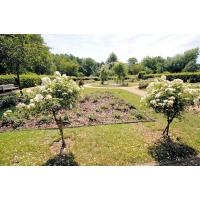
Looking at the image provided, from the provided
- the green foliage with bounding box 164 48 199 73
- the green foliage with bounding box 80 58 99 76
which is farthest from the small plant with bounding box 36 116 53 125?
the green foliage with bounding box 80 58 99 76

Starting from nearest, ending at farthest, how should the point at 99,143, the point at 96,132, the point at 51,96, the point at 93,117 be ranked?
the point at 51,96 → the point at 99,143 → the point at 96,132 → the point at 93,117

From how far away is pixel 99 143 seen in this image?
6.66m

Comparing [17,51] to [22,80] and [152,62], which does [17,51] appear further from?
[152,62]

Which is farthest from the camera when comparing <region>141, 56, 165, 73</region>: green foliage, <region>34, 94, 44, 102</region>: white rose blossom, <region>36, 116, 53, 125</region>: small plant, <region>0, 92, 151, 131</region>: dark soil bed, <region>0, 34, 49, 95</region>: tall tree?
<region>141, 56, 165, 73</region>: green foliage

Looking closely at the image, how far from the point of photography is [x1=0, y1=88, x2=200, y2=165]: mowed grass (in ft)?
18.7

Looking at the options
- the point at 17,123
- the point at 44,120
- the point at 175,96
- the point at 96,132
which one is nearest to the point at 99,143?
the point at 96,132

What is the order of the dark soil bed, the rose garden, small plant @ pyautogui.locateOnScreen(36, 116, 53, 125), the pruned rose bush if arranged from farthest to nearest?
small plant @ pyautogui.locateOnScreen(36, 116, 53, 125), the dark soil bed, the rose garden, the pruned rose bush

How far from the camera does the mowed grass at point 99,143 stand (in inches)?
225

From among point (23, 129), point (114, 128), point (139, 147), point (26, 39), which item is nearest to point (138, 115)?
point (114, 128)

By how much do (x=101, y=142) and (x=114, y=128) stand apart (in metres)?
1.49

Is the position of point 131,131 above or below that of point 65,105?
below

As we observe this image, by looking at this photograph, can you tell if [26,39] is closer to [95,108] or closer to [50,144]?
[95,108]

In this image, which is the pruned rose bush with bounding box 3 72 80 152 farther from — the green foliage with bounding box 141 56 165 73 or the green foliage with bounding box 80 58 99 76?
the green foliage with bounding box 141 56 165 73

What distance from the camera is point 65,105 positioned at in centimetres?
595
